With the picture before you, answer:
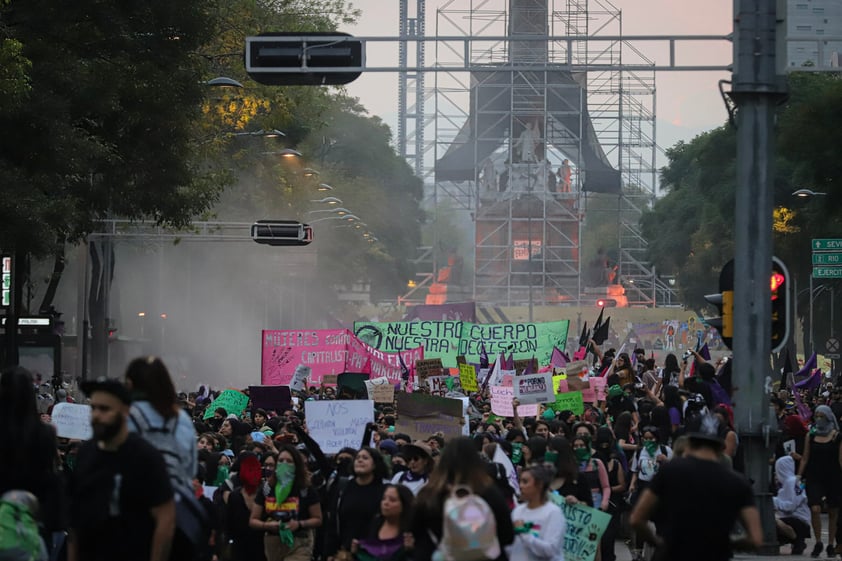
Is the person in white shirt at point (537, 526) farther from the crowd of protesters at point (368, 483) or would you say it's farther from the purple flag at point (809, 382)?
the purple flag at point (809, 382)

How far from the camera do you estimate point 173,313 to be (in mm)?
76500

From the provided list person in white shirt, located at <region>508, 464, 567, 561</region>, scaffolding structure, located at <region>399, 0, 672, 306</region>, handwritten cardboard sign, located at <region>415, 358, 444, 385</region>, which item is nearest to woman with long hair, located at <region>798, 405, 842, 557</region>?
person in white shirt, located at <region>508, 464, 567, 561</region>

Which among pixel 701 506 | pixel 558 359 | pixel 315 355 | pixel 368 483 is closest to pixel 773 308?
pixel 368 483

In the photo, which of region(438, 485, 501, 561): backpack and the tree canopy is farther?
the tree canopy

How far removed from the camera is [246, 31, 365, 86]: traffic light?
18141mm

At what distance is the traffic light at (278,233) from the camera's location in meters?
38.8

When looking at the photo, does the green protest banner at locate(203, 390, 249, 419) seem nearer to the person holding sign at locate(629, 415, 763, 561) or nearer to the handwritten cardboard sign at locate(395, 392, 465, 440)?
the handwritten cardboard sign at locate(395, 392, 465, 440)

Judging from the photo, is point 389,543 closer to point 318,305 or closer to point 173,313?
point 173,313

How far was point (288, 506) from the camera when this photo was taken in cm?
1153

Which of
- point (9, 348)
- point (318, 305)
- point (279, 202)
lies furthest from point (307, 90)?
point (318, 305)

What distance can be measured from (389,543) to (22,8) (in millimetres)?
16002

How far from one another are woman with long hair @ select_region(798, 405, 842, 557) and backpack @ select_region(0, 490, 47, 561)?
10827mm

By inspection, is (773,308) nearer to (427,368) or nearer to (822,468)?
(822,468)

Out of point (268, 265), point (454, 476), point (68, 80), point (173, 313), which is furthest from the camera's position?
point (173, 313)
